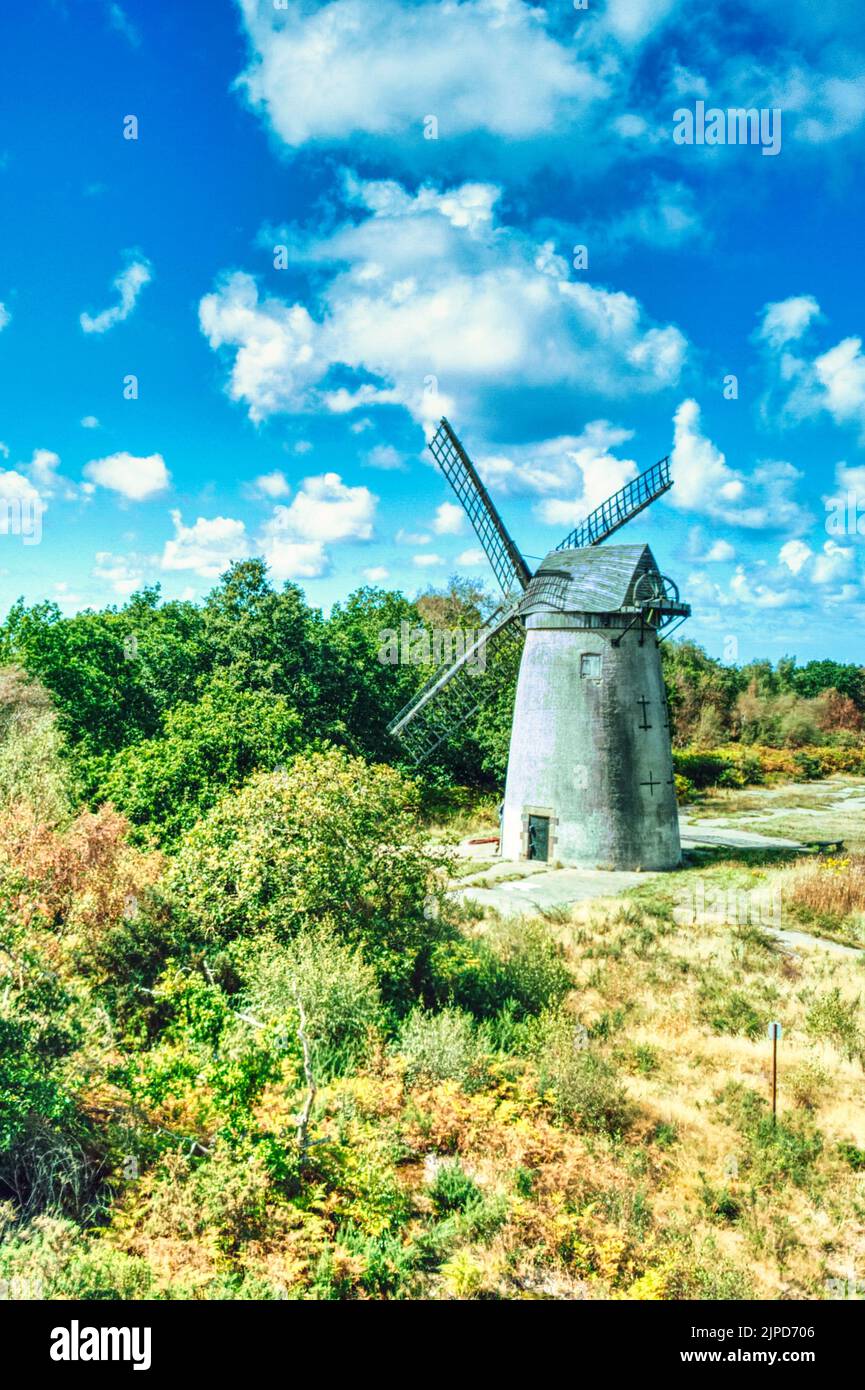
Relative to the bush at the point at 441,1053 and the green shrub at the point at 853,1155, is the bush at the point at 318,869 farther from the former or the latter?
the green shrub at the point at 853,1155

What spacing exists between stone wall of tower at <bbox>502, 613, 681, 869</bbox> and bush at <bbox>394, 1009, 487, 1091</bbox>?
36.4 ft

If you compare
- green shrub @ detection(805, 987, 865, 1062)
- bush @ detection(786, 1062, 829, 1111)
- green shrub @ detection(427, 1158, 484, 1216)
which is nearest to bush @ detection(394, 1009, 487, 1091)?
green shrub @ detection(427, 1158, 484, 1216)

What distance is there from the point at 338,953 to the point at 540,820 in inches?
464

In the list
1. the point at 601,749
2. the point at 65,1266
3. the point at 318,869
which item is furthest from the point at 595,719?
the point at 65,1266

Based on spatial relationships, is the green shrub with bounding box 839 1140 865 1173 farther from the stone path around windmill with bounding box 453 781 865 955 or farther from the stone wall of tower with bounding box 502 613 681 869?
the stone wall of tower with bounding box 502 613 681 869

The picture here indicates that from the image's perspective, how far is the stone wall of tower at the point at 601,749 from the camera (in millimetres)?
22266

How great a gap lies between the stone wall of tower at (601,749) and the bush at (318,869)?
28.9 feet

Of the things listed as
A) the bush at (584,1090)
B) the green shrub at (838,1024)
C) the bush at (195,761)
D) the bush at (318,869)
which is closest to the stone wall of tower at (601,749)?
the bush at (195,761)

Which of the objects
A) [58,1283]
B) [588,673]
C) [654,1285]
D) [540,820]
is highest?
[588,673]

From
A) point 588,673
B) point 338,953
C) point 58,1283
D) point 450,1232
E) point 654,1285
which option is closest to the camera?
point 58,1283

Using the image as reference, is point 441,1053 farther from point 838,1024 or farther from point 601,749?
point 601,749
